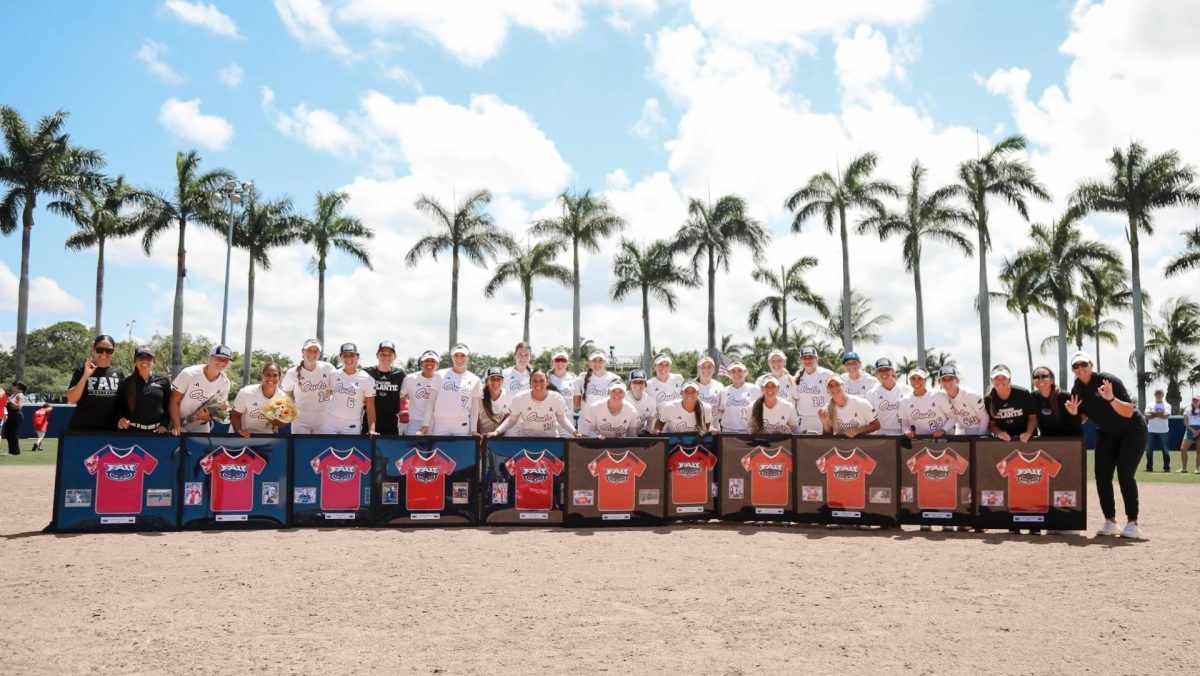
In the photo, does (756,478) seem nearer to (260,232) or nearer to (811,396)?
(811,396)

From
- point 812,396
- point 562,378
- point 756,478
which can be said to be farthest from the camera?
point 562,378

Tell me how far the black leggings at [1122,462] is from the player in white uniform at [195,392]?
413 inches

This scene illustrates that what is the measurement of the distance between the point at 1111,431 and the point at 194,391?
10.9m

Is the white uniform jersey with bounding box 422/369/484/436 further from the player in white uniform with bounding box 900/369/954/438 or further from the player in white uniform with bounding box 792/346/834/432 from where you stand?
the player in white uniform with bounding box 900/369/954/438

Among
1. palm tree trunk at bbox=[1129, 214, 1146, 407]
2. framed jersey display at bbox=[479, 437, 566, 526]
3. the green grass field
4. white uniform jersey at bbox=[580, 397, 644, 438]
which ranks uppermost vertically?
palm tree trunk at bbox=[1129, 214, 1146, 407]

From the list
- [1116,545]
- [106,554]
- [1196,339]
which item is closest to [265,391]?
[106,554]

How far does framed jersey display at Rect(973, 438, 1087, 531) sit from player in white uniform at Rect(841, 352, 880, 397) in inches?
69.4

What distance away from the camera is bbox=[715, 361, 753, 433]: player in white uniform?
1093 cm

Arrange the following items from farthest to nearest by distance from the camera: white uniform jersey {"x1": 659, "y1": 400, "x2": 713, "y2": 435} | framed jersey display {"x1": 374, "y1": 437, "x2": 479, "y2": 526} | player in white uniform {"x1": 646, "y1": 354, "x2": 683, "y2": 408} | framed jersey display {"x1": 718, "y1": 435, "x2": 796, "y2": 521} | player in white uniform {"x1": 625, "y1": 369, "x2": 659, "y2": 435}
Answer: player in white uniform {"x1": 646, "y1": 354, "x2": 683, "y2": 408}, player in white uniform {"x1": 625, "y1": 369, "x2": 659, "y2": 435}, white uniform jersey {"x1": 659, "y1": 400, "x2": 713, "y2": 435}, framed jersey display {"x1": 718, "y1": 435, "x2": 796, "y2": 521}, framed jersey display {"x1": 374, "y1": 437, "x2": 479, "y2": 526}

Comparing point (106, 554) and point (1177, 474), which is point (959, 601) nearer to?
point (106, 554)

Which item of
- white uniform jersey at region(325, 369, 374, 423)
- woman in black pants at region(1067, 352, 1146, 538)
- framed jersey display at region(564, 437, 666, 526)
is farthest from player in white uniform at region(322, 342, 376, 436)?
woman in black pants at region(1067, 352, 1146, 538)

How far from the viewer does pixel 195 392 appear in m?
9.73

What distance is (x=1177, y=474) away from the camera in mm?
20344

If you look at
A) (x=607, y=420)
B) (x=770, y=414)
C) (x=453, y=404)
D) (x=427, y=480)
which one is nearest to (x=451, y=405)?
(x=453, y=404)
